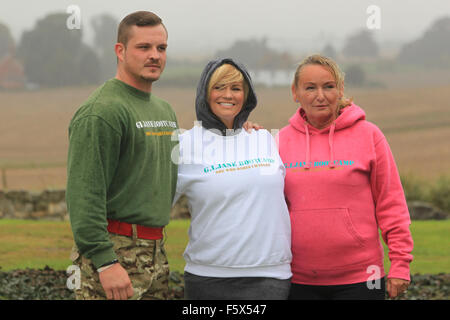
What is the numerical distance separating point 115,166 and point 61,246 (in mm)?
7045

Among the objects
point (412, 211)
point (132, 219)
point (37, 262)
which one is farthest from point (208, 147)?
point (412, 211)

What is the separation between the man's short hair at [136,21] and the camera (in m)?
3.33

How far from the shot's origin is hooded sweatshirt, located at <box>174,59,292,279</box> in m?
3.25

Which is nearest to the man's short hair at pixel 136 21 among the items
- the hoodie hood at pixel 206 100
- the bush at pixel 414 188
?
the hoodie hood at pixel 206 100

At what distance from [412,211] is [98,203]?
12298 mm

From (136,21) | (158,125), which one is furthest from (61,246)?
(136,21)

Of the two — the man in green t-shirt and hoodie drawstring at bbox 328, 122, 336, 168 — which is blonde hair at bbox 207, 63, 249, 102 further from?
hoodie drawstring at bbox 328, 122, 336, 168

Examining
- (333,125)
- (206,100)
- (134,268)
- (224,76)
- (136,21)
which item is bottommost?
(134,268)

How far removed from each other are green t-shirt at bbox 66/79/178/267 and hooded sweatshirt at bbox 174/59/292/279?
17 cm

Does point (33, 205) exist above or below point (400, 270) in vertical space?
below

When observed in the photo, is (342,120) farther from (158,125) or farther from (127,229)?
(127,229)

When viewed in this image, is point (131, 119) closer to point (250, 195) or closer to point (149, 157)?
point (149, 157)

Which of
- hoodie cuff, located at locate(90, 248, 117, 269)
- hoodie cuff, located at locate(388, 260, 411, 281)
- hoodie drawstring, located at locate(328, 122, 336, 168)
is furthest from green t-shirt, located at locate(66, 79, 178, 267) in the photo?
hoodie cuff, located at locate(388, 260, 411, 281)

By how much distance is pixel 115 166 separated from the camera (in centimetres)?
317
